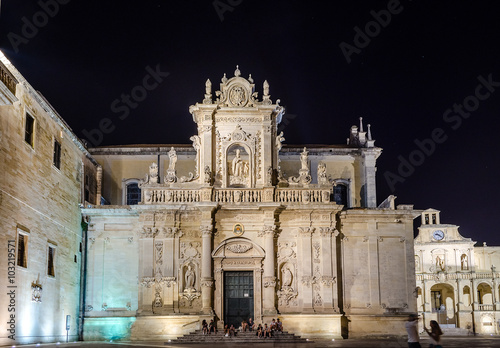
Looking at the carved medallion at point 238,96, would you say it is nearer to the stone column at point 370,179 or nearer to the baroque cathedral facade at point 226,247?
the baroque cathedral facade at point 226,247

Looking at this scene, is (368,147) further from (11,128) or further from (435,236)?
(435,236)

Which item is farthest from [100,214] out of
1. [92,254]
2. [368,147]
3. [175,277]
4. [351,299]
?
[368,147]

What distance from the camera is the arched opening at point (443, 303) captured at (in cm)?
6889

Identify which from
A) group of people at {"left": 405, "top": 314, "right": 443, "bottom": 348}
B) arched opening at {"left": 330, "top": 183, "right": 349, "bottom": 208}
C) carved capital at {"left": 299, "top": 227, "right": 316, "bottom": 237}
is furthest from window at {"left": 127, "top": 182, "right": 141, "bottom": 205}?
group of people at {"left": 405, "top": 314, "right": 443, "bottom": 348}

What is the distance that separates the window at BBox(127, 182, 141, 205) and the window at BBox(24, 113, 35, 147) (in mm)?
13907

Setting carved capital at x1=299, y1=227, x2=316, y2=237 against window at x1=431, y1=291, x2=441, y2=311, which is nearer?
carved capital at x1=299, y1=227, x2=316, y2=237

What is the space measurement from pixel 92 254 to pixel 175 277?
5.28 m

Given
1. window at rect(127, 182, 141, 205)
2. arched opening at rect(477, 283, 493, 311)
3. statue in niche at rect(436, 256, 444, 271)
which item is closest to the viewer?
window at rect(127, 182, 141, 205)

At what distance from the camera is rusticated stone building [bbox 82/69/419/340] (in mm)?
34812

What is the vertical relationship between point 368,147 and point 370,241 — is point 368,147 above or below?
above

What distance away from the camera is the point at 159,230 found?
116 ft

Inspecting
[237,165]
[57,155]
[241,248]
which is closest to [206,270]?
[241,248]

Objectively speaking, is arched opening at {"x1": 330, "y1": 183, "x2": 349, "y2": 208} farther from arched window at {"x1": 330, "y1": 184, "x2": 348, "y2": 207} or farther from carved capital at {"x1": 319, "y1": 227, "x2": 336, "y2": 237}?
carved capital at {"x1": 319, "y1": 227, "x2": 336, "y2": 237}

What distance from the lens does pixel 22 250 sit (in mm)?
27875
